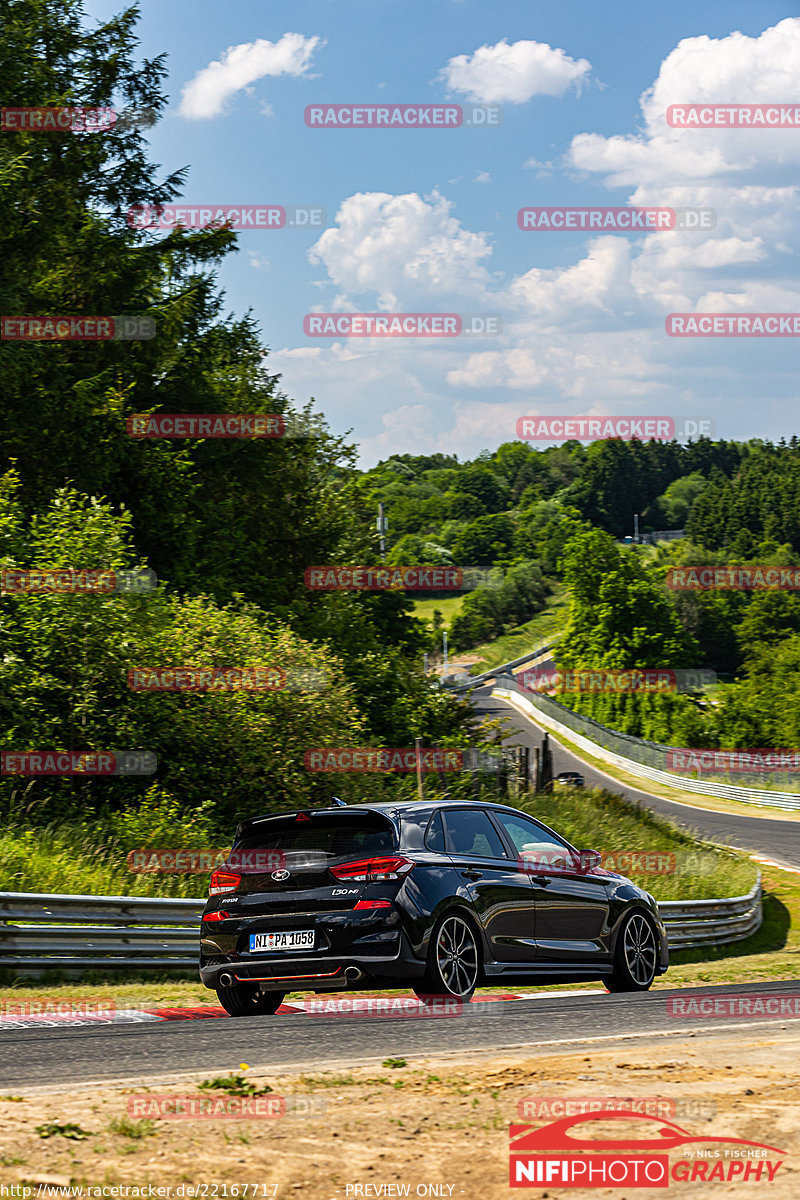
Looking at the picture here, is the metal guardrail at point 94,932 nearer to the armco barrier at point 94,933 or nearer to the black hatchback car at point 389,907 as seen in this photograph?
the armco barrier at point 94,933

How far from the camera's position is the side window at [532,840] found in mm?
9859

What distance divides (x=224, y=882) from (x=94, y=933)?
119 inches

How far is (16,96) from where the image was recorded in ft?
95.8

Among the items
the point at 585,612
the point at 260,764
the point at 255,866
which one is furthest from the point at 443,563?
the point at 255,866

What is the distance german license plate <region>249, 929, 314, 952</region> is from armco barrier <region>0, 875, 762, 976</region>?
317 centimetres

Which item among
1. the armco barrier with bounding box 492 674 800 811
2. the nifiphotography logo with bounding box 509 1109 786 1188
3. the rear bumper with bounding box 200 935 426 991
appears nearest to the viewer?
the nifiphotography logo with bounding box 509 1109 786 1188

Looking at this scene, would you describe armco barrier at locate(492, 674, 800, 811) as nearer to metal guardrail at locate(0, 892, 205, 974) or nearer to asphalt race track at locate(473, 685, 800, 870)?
asphalt race track at locate(473, 685, 800, 870)

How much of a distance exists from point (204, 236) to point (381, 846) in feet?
90.8

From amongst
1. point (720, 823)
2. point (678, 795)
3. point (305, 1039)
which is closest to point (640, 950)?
point (305, 1039)

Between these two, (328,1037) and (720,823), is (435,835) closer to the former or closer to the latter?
(328,1037)

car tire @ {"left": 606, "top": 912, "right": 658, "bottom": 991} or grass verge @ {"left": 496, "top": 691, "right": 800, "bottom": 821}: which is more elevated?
car tire @ {"left": 606, "top": 912, "right": 658, "bottom": 991}

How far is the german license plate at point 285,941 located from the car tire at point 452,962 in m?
0.77

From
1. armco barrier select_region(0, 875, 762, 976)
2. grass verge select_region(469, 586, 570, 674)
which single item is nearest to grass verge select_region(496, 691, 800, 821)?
armco barrier select_region(0, 875, 762, 976)

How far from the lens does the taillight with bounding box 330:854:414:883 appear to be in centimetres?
838
